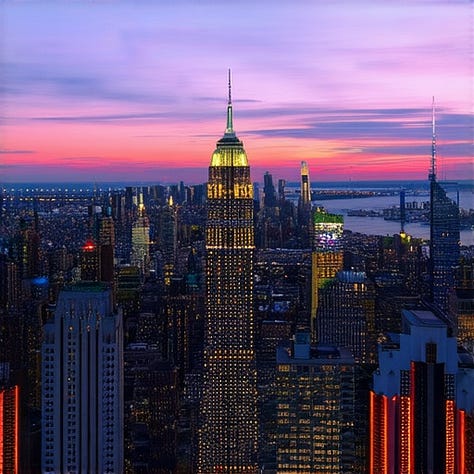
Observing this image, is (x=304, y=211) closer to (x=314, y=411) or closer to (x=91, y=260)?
(x=314, y=411)

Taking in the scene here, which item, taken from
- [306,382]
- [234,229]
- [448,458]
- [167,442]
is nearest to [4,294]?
[167,442]

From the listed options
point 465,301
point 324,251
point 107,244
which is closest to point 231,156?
point 324,251

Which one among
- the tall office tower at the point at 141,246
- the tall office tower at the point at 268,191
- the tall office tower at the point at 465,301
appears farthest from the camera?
the tall office tower at the point at 141,246

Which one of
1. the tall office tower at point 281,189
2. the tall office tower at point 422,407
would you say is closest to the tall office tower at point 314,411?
the tall office tower at point 422,407

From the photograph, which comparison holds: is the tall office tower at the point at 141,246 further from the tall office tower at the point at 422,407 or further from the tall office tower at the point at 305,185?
the tall office tower at the point at 422,407

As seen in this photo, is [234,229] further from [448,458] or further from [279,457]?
[448,458]
